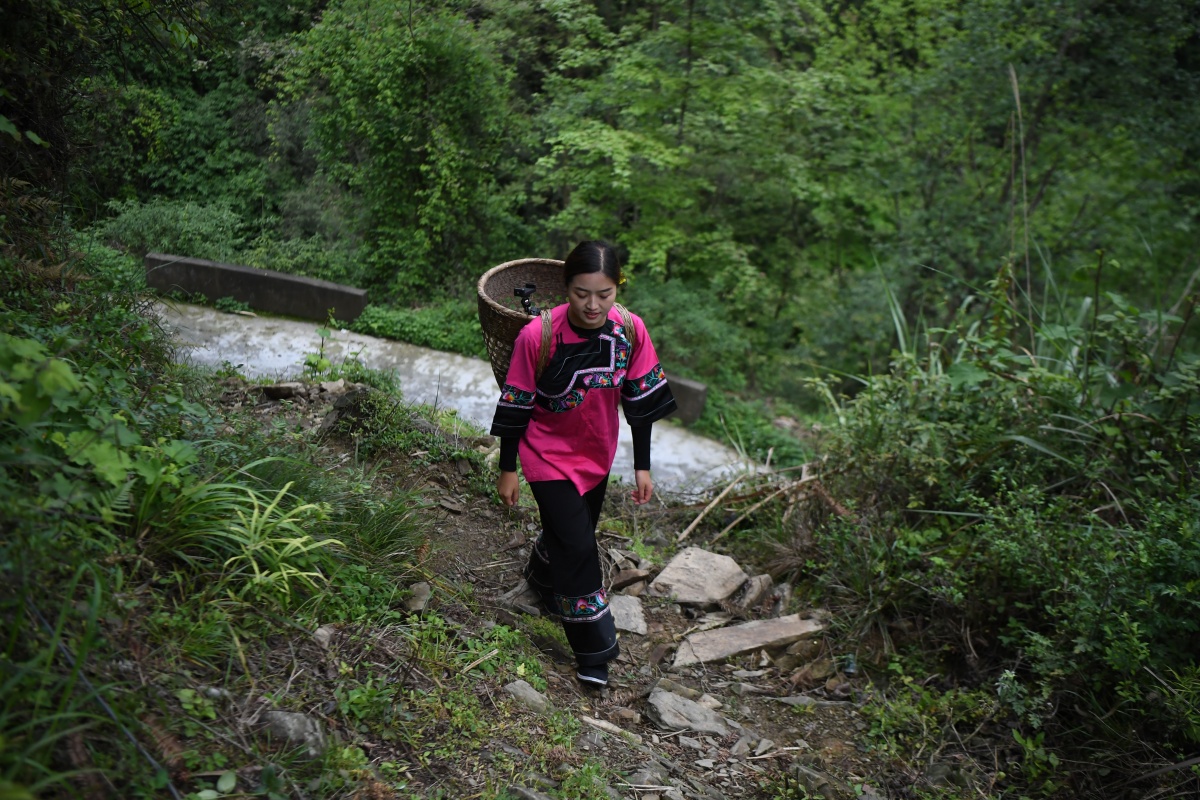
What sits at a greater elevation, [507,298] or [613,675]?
[507,298]

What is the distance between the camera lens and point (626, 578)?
4.44 m

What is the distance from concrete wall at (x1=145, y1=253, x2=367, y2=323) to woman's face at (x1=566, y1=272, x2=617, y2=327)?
9.21ft

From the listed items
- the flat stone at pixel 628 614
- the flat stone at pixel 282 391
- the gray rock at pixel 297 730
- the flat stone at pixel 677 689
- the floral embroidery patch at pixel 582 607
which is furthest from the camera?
the flat stone at pixel 282 391

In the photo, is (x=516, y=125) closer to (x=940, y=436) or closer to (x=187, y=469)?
(x=940, y=436)

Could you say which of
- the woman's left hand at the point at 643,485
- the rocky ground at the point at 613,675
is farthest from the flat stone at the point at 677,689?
the woman's left hand at the point at 643,485

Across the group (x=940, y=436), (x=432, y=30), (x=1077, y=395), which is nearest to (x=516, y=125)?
(x=432, y=30)

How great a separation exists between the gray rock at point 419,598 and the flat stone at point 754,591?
6.21 ft

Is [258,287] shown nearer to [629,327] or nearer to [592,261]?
[629,327]

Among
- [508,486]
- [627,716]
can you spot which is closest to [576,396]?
[508,486]

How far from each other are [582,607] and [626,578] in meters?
1.12

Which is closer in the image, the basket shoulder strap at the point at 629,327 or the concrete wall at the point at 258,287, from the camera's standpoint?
the basket shoulder strap at the point at 629,327

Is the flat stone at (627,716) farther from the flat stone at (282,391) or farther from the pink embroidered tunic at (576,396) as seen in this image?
the flat stone at (282,391)

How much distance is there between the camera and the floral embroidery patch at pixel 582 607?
334 centimetres

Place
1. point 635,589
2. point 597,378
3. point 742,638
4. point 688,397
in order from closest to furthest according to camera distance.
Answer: point 597,378 < point 742,638 < point 635,589 < point 688,397
